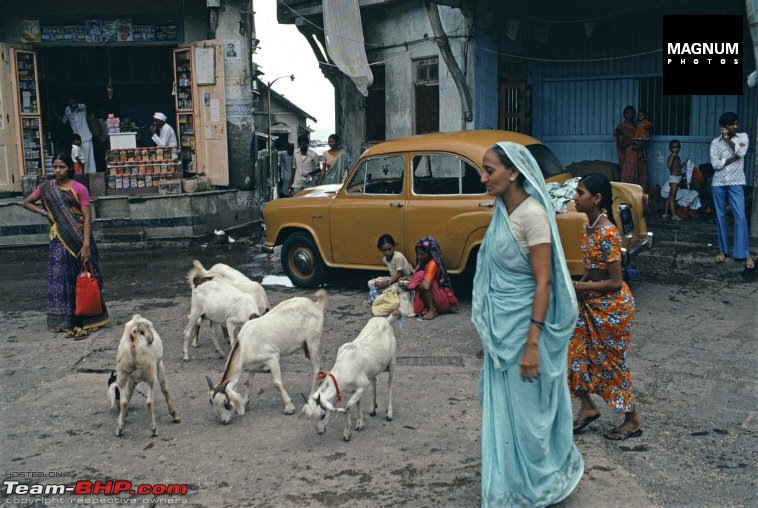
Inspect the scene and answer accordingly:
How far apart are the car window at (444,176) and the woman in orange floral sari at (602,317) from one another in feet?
11.8

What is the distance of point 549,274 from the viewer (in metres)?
3.51

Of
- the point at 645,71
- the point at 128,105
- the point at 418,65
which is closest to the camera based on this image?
the point at 645,71

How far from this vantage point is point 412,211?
330 inches

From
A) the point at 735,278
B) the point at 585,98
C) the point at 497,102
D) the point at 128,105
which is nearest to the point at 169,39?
the point at 128,105

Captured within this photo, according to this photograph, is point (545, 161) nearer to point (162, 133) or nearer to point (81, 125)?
point (162, 133)

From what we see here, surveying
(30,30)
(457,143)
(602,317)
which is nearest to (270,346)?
(602,317)

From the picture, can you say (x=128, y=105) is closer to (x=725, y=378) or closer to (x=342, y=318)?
(x=342, y=318)

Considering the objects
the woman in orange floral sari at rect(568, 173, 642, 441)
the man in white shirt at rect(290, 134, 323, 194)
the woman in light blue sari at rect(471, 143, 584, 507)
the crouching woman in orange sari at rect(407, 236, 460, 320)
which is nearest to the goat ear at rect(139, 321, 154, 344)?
the woman in light blue sari at rect(471, 143, 584, 507)

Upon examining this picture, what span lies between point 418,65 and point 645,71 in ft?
13.1

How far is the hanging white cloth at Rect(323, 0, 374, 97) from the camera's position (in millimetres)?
13117

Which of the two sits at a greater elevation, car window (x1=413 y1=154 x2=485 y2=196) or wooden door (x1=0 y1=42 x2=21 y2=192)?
wooden door (x1=0 y1=42 x2=21 y2=192)

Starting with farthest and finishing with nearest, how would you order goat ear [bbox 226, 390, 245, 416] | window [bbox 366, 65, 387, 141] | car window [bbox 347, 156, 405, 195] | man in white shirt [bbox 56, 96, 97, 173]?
1. man in white shirt [bbox 56, 96, 97, 173]
2. window [bbox 366, 65, 387, 141]
3. car window [bbox 347, 156, 405, 195]
4. goat ear [bbox 226, 390, 245, 416]

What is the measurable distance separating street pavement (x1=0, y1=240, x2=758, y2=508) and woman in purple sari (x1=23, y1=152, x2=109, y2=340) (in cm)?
25

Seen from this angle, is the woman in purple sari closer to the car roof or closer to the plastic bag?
the plastic bag
